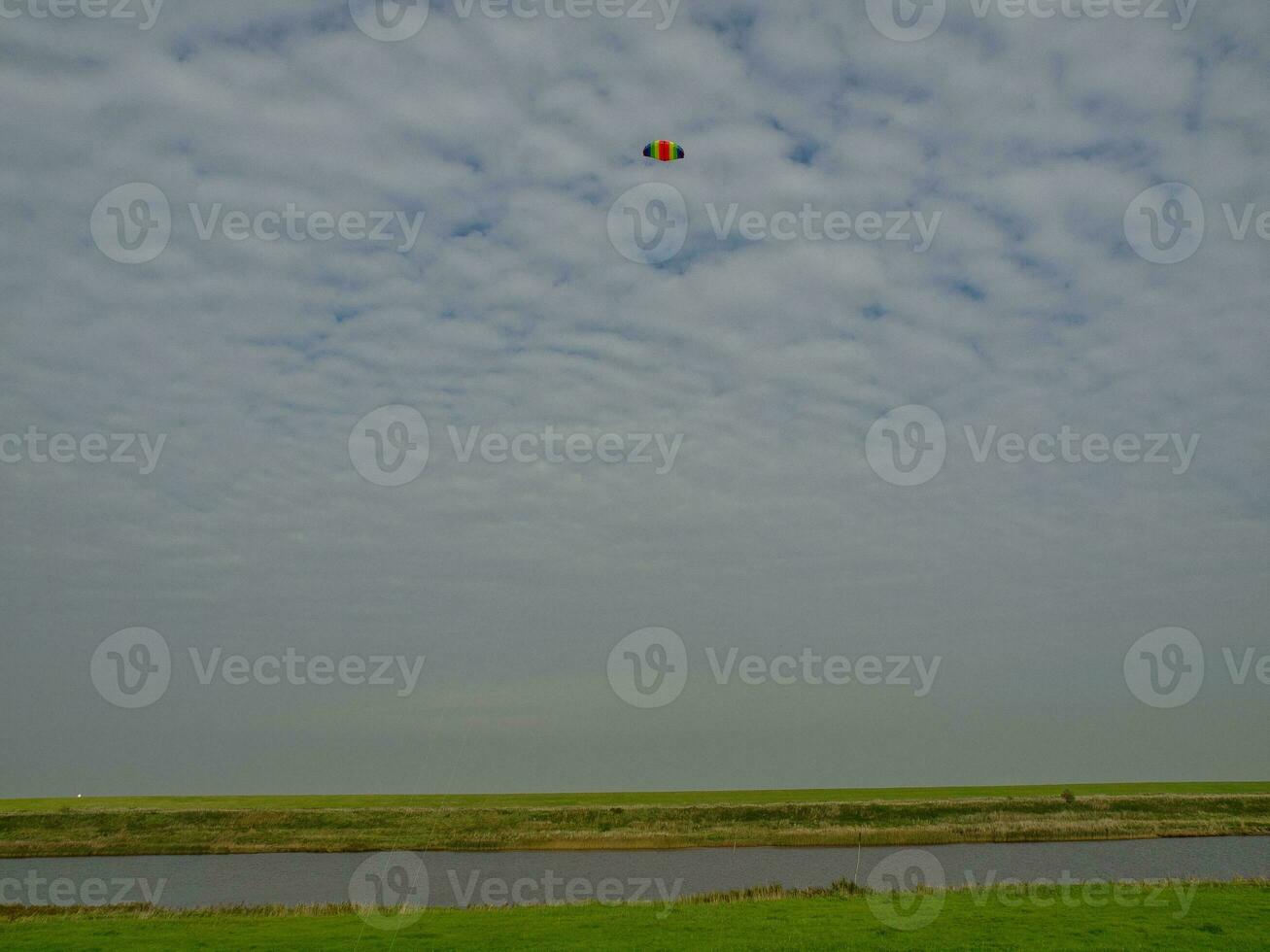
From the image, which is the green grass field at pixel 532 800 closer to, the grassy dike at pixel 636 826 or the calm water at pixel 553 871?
the grassy dike at pixel 636 826

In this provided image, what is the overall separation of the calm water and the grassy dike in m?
3.79

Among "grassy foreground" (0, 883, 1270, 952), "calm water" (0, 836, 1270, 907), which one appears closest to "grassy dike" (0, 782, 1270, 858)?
"calm water" (0, 836, 1270, 907)

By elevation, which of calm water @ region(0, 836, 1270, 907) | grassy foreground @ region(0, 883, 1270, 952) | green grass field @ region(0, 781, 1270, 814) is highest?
grassy foreground @ region(0, 883, 1270, 952)

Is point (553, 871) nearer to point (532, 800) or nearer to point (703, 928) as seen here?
point (703, 928)

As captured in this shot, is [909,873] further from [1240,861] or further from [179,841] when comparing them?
[179,841]

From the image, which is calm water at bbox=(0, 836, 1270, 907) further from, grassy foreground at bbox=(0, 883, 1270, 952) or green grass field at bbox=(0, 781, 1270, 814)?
green grass field at bbox=(0, 781, 1270, 814)

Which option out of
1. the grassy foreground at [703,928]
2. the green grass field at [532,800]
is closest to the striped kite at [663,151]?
the grassy foreground at [703,928]

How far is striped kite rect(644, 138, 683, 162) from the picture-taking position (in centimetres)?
5091

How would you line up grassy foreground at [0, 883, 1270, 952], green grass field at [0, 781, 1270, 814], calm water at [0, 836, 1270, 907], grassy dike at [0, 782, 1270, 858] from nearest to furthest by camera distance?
grassy foreground at [0, 883, 1270, 952]
calm water at [0, 836, 1270, 907]
grassy dike at [0, 782, 1270, 858]
green grass field at [0, 781, 1270, 814]

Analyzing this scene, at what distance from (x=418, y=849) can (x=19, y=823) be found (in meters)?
39.0

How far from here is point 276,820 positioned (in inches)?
3302

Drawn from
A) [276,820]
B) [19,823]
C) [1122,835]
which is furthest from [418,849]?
[1122,835]

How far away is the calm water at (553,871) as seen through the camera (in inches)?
1909

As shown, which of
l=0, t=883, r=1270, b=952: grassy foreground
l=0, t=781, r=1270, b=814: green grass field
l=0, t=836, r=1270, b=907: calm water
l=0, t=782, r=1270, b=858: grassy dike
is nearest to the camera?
l=0, t=883, r=1270, b=952: grassy foreground
